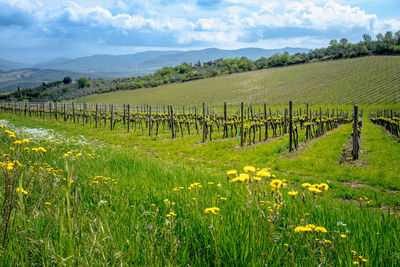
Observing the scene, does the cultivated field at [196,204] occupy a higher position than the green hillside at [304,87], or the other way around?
the green hillside at [304,87]

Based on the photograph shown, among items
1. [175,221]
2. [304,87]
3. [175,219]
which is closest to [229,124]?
[175,219]

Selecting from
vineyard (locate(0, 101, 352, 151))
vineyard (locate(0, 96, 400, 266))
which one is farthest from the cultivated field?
vineyard (locate(0, 101, 352, 151))

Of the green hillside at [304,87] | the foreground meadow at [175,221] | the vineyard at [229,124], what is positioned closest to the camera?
the foreground meadow at [175,221]

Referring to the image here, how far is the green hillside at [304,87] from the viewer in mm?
63250

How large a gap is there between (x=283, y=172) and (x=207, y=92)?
77770mm

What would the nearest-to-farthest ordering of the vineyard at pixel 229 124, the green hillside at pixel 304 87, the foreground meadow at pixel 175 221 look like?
the foreground meadow at pixel 175 221, the vineyard at pixel 229 124, the green hillside at pixel 304 87

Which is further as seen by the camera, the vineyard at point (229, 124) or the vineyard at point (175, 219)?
the vineyard at point (229, 124)

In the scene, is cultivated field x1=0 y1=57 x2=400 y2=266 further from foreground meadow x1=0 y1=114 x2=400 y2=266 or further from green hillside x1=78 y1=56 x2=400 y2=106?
green hillside x1=78 y1=56 x2=400 y2=106

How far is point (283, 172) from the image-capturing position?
35.2 feet

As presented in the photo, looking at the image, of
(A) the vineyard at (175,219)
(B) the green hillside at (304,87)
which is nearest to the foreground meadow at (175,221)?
(A) the vineyard at (175,219)

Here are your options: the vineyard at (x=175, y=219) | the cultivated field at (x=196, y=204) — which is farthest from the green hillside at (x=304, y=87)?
the vineyard at (x=175, y=219)

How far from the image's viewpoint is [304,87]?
7662 cm

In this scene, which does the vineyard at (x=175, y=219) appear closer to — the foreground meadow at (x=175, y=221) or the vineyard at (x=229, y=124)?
the foreground meadow at (x=175, y=221)

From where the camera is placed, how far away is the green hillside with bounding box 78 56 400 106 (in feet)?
208
